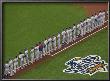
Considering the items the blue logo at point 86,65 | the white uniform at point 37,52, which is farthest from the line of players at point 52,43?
the blue logo at point 86,65

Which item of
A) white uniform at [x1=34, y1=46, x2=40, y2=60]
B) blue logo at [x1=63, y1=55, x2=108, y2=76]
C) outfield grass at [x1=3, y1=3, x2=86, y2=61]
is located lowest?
blue logo at [x1=63, y1=55, x2=108, y2=76]

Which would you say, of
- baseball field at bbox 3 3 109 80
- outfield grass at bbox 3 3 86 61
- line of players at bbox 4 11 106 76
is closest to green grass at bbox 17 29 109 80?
baseball field at bbox 3 3 109 80

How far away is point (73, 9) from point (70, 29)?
0.37 metres

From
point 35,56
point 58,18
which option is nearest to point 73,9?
point 58,18

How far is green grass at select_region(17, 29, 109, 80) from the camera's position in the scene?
12.1m

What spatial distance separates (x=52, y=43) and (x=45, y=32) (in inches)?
9.6

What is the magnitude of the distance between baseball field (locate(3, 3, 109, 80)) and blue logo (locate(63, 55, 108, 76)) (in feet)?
0.22

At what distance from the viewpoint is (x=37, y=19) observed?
12.1m

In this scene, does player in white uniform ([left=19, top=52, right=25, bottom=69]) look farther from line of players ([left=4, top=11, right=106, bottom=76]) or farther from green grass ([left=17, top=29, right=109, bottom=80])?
green grass ([left=17, top=29, right=109, bottom=80])

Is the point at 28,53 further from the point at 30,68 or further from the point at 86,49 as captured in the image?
the point at 86,49

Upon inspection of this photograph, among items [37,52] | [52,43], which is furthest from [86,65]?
[37,52]

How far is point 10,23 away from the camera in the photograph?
1210cm

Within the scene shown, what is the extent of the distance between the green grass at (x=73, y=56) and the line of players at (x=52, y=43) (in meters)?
0.16

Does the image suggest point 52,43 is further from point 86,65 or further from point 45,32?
point 86,65
